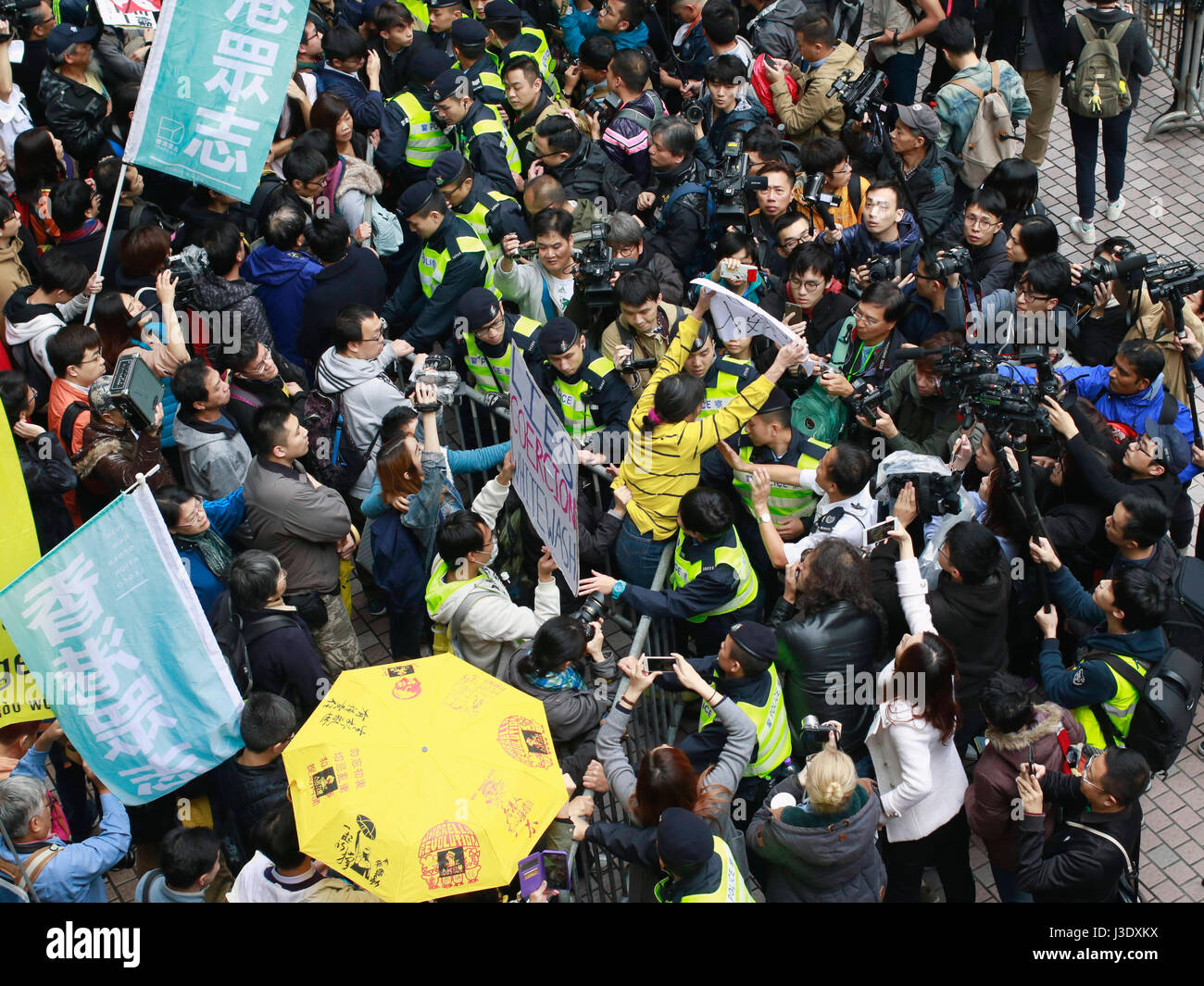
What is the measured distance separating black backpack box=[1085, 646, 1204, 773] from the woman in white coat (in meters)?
0.73

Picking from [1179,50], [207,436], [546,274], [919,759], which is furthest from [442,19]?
[919,759]

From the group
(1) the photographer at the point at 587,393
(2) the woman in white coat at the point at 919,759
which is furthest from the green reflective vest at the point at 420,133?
(2) the woman in white coat at the point at 919,759

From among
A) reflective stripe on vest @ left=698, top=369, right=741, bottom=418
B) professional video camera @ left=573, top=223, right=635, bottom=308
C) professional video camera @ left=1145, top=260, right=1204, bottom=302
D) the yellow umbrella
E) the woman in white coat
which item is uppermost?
professional video camera @ left=1145, top=260, right=1204, bottom=302

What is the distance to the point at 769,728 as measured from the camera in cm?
582

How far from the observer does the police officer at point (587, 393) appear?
7242 millimetres

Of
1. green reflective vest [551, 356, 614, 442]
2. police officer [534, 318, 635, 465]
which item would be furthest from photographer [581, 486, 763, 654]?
green reflective vest [551, 356, 614, 442]

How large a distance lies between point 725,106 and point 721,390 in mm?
3193

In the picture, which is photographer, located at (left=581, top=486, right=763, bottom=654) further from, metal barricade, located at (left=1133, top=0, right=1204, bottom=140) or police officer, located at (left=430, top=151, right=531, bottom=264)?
metal barricade, located at (left=1133, top=0, right=1204, bottom=140)

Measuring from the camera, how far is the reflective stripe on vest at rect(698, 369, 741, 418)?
7.33m

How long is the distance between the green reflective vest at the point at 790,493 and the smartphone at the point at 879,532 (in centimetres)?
67

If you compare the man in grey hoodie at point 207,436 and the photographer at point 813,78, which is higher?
the photographer at point 813,78

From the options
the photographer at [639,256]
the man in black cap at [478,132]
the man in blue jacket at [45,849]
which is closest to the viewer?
the man in blue jacket at [45,849]

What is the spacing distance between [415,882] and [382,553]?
2396mm

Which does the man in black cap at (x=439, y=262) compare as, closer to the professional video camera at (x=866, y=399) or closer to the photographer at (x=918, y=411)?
the professional video camera at (x=866, y=399)
